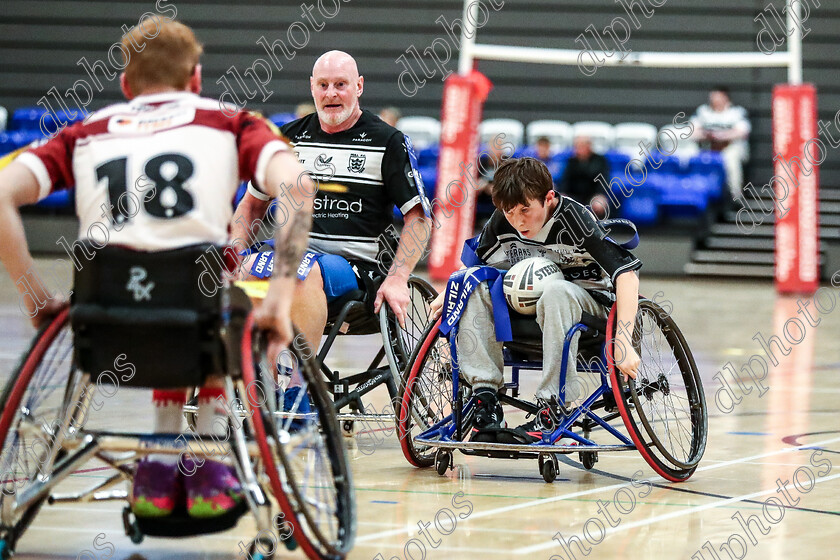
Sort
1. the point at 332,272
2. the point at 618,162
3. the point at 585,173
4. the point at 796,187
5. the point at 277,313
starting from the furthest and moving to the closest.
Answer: the point at 618,162
the point at 585,173
the point at 796,187
the point at 332,272
the point at 277,313

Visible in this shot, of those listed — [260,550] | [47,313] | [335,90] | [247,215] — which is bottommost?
[260,550]

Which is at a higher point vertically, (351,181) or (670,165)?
(670,165)

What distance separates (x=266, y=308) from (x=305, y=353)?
0.24 metres

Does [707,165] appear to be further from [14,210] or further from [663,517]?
[14,210]

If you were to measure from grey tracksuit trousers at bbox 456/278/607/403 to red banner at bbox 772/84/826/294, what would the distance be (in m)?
8.04

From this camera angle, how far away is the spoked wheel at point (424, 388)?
3645 mm

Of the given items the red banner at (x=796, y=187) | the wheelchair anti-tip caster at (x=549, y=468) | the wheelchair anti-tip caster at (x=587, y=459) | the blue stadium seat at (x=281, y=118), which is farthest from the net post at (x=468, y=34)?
the wheelchair anti-tip caster at (x=549, y=468)

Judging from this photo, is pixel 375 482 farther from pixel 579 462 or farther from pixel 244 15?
pixel 244 15

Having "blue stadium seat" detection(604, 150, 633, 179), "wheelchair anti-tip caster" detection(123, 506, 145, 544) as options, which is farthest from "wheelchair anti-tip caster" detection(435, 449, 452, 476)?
"blue stadium seat" detection(604, 150, 633, 179)

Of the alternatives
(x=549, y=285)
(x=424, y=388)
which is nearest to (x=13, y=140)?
(x=424, y=388)

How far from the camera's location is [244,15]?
1478cm

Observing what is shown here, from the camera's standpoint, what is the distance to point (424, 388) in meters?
4.06

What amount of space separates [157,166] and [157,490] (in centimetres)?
66

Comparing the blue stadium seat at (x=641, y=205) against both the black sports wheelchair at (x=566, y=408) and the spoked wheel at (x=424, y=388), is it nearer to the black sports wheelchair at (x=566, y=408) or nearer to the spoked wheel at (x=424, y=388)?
the spoked wheel at (x=424, y=388)
